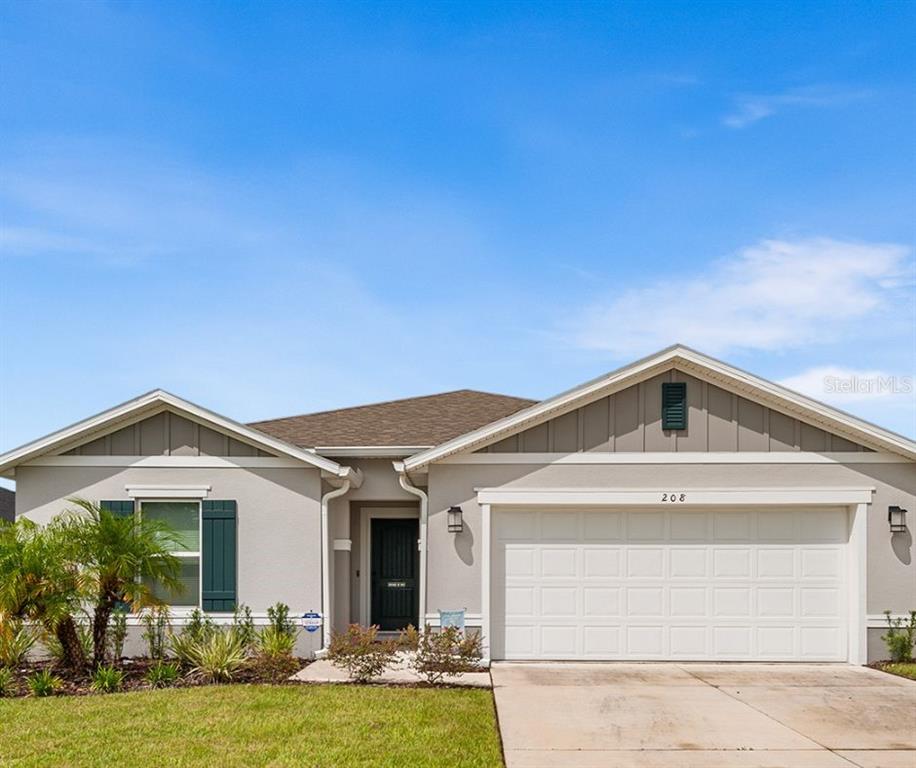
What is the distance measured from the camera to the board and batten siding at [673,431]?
12.9 meters

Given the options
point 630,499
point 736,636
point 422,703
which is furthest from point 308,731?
point 736,636

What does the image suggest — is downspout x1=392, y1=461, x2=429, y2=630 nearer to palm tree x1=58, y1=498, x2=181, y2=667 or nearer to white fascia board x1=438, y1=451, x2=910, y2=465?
white fascia board x1=438, y1=451, x2=910, y2=465

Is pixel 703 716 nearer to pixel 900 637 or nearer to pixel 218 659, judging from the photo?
pixel 900 637

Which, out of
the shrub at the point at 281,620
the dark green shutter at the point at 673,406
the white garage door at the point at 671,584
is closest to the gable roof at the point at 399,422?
the shrub at the point at 281,620

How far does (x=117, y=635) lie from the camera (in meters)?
12.5

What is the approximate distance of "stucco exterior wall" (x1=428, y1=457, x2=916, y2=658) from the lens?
41.8ft

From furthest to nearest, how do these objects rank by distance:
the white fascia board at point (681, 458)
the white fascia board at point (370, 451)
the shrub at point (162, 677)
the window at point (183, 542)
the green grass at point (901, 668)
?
the white fascia board at point (370, 451) → the window at point (183, 542) → the white fascia board at point (681, 458) → the green grass at point (901, 668) → the shrub at point (162, 677)

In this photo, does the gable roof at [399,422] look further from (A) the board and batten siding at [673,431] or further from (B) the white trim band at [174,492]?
(A) the board and batten siding at [673,431]

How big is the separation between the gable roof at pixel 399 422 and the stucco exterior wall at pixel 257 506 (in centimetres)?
120

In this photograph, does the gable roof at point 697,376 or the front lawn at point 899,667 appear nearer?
the front lawn at point 899,667

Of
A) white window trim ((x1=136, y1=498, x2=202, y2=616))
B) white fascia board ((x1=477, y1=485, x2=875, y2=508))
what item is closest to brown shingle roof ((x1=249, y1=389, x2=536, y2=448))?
white window trim ((x1=136, y1=498, x2=202, y2=616))

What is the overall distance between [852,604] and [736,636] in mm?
1658

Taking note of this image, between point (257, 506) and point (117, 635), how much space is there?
2.53 metres

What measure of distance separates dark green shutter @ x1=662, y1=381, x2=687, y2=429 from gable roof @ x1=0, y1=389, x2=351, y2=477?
4.59 m
